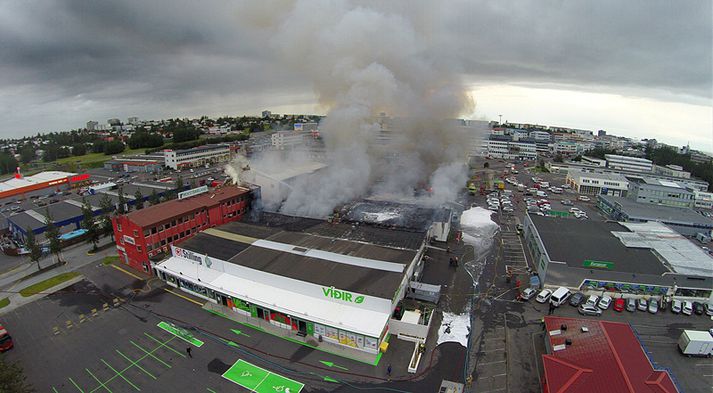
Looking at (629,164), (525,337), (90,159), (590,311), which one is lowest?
(525,337)

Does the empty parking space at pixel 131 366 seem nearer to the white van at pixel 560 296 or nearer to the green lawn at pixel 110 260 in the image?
the green lawn at pixel 110 260

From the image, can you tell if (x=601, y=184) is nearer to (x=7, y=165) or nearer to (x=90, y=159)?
(x=90, y=159)

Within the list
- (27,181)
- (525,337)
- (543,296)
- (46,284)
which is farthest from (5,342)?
(27,181)

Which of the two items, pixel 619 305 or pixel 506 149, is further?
pixel 506 149

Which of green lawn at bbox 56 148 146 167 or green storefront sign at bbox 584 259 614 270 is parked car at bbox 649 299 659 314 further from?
green lawn at bbox 56 148 146 167

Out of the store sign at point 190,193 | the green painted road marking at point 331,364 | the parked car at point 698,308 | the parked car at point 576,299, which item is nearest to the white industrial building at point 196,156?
the store sign at point 190,193

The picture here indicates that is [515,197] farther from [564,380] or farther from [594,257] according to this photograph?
[564,380]
